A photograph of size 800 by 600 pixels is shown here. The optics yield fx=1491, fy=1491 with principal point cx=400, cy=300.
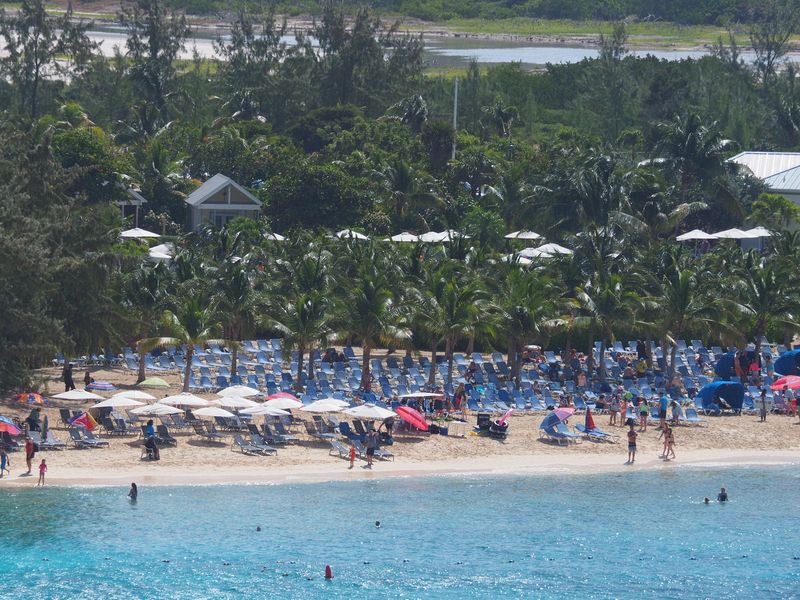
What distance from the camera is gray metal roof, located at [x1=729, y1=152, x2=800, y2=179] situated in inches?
3130

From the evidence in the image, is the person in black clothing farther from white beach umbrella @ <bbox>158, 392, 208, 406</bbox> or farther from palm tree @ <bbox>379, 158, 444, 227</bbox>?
palm tree @ <bbox>379, 158, 444, 227</bbox>

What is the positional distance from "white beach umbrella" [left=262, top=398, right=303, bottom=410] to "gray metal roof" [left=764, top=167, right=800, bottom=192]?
42.9 metres

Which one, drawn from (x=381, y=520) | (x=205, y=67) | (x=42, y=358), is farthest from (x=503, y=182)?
(x=205, y=67)

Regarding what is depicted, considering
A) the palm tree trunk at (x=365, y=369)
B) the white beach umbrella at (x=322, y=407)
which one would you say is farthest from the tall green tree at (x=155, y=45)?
the white beach umbrella at (x=322, y=407)

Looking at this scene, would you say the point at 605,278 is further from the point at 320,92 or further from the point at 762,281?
the point at 320,92

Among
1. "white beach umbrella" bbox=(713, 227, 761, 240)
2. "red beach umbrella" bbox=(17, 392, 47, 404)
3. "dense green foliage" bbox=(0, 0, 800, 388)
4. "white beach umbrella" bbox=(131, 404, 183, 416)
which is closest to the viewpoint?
"white beach umbrella" bbox=(131, 404, 183, 416)

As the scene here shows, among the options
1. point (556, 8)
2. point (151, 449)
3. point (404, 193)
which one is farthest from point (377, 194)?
point (556, 8)

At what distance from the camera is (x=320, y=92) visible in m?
100

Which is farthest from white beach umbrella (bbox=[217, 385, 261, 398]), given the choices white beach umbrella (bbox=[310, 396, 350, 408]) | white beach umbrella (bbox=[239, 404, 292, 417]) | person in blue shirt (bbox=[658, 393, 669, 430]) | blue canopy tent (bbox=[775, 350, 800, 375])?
blue canopy tent (bbox=[775, 350, 800, 375])

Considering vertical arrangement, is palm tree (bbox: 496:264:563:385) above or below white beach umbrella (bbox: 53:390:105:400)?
above

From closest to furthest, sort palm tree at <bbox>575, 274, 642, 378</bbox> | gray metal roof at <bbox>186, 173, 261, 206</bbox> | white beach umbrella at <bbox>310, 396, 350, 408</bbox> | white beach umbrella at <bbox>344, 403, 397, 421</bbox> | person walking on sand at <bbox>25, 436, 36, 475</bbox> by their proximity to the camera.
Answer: person walking on sand at <bbox>25, 436, 36, 475</bbox>
white beach umbrella at <bbox>344, 403, 397, 421</bbox>
white beach umbrella at <bbox>310, 396, 350, 408</bbox>
palm tree at <bbox>575, 274, 642, 378</bbox>
gray metal roof at <bbox>186, 173, 261, 206</bbox>

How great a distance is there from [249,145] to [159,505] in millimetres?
47389

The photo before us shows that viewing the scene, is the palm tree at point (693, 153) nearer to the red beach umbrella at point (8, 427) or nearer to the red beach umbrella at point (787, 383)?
the red beach umbrella at point (787, 383)

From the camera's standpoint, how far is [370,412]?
40188 millimetres
